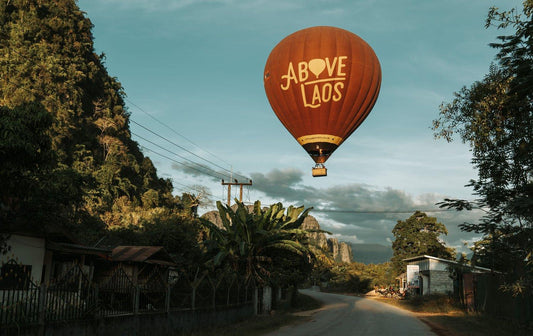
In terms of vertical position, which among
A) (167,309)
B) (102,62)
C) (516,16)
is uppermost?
(102,62)

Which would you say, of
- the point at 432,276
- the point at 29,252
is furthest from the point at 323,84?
the point at 432,276

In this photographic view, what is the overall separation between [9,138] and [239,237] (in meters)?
17.7

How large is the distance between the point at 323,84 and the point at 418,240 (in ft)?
192

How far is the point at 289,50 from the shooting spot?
1717cm

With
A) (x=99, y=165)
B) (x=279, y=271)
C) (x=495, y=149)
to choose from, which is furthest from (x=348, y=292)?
(x=495, y=149)

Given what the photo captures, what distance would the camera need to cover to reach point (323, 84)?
1644 centimetres

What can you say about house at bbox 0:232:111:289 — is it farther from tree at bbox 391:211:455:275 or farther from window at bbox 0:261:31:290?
tree at bbox 391:211:455:275

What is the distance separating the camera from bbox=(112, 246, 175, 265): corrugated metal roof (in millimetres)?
24812

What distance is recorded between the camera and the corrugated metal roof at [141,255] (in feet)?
81.4

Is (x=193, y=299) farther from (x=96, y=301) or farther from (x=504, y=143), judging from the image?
(x=504, y=143)

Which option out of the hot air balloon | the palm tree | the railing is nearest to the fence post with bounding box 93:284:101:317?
the railing

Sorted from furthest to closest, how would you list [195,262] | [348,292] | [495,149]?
[348,292] < [195,262] < [495,149]

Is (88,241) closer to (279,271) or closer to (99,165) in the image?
(279,271)

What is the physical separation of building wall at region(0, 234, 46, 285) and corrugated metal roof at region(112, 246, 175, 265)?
19.0 ft
